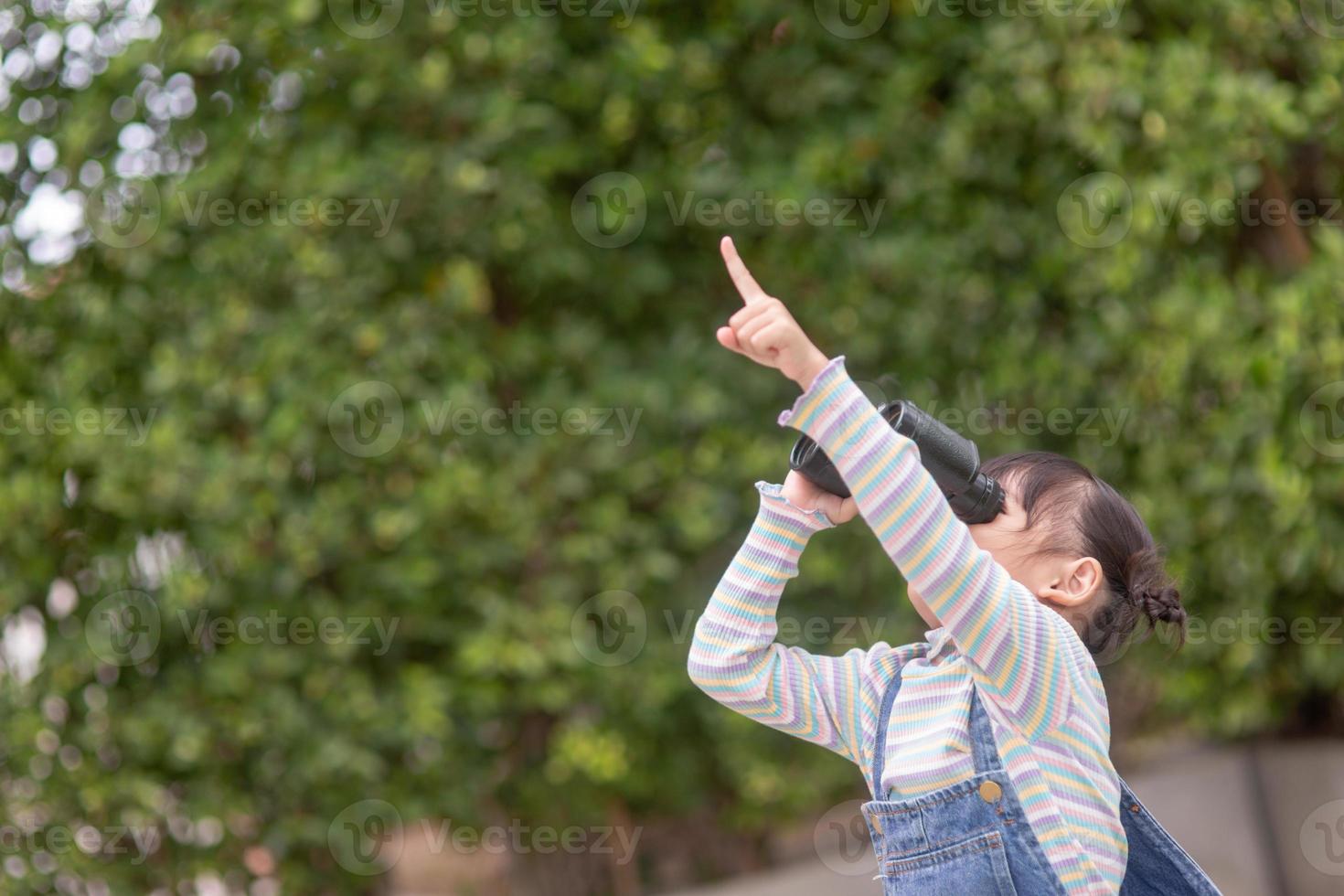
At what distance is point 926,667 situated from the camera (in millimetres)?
1229

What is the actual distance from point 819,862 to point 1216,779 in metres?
0.97

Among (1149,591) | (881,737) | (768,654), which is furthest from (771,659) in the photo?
(1149,591)

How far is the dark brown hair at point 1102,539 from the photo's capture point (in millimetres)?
1229

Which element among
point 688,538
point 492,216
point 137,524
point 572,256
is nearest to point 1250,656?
point 688,538

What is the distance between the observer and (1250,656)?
2664 mm

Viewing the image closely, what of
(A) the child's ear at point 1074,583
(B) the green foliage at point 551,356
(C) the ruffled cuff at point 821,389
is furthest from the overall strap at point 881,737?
(B) the green foliage at point 551,356

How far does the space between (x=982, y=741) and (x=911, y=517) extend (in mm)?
251

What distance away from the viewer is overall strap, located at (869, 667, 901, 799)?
1195 millimetres

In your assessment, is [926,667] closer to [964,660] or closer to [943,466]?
A: [964,660]

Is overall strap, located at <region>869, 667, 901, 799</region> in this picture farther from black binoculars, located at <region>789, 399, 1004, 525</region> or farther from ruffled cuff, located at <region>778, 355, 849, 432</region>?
ruffled cuff, located at <region>778, 355, 849, 432</region>

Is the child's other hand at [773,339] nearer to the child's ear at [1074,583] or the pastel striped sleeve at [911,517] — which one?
the pastel striped sleeve at [911,517]

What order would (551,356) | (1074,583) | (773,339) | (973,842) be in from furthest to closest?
(551,356), (1074,583), (973,842), (773,339)

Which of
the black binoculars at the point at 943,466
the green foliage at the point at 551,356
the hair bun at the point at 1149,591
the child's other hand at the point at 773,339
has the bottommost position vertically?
the green foliage at the point at 551,356

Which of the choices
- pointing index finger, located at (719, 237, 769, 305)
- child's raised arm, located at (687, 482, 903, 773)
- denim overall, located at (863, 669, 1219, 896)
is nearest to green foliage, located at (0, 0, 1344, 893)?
child's raised arm, located at (687, 482, 903, 773)
